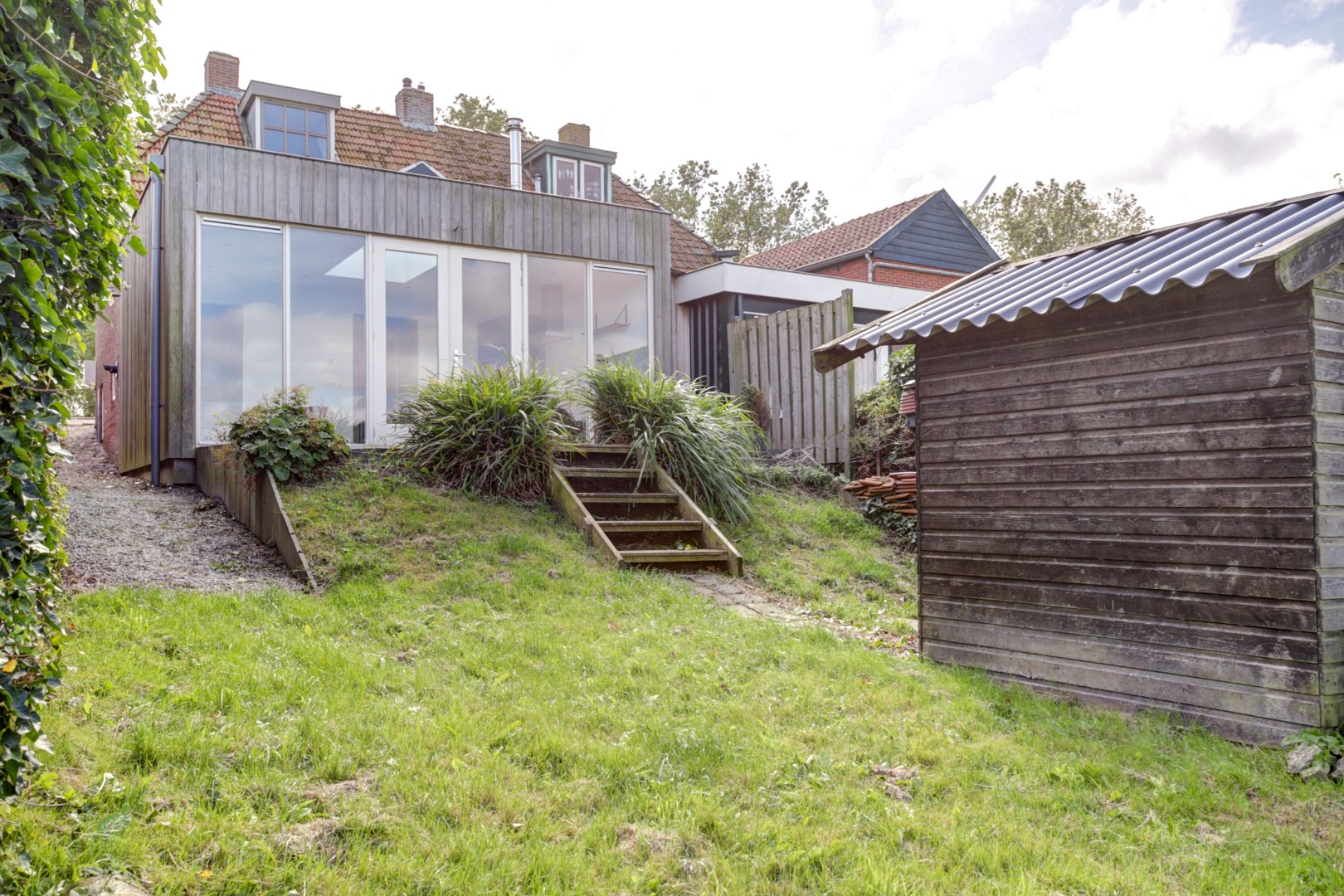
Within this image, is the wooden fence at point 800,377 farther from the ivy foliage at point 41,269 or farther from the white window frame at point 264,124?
the ivy foliage at point 41,269

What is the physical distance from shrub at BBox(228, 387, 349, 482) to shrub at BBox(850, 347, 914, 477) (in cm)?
568

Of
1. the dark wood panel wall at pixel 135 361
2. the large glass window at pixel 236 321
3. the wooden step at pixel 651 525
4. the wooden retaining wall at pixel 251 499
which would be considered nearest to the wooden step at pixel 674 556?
the wooden step at pixel 651 525

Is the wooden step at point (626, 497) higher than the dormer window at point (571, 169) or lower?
lower

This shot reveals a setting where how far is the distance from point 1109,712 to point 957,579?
1.22m

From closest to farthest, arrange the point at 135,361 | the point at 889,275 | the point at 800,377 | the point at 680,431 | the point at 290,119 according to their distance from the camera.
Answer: the point at 680,431 < the point at 135,361 < the point at 800,377 < the point at 290,119 < the point at 889,275

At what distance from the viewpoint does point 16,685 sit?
2.38 m

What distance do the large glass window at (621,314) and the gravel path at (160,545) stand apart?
4957 millimetres

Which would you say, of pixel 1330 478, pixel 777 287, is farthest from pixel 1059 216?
pixel 1330 478

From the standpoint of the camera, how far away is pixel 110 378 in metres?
15.9

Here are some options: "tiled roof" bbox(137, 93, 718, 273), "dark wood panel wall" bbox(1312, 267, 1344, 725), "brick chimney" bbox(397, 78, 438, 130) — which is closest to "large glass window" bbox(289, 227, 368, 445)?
"tiled roof" bbox(137, 93, 718, 273)

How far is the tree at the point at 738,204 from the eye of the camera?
116 feet

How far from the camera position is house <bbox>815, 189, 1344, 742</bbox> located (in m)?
4.25

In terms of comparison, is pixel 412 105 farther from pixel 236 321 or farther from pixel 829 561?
pixel 829 561

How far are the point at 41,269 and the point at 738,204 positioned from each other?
34382mm
